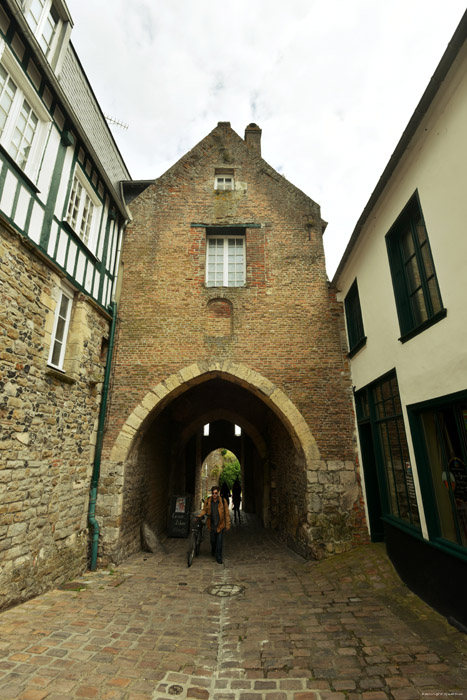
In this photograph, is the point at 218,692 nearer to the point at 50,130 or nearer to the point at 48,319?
the point at 48,319

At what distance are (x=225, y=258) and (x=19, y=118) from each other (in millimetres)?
4659

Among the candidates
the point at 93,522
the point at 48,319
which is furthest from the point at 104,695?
the point at 48,319

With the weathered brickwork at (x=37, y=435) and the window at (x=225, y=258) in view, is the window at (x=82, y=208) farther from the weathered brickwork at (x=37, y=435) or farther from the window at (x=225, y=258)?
the window at (x=225, y=258)

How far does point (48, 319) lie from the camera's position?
5.17m

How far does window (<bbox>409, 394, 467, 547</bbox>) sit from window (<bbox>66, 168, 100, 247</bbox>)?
6.26 metres

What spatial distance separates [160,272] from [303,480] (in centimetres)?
549

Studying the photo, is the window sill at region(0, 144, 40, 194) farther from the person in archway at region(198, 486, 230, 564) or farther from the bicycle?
the bicycle

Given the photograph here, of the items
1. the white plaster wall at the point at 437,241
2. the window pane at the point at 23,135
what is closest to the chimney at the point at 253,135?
the white plaster wall at the point at 437,241

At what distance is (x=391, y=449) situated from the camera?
5.46 m

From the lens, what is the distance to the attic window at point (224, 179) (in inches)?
354

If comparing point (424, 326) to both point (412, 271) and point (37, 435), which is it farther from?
point (37, 435)

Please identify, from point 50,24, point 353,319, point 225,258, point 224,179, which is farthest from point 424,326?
point 50,24

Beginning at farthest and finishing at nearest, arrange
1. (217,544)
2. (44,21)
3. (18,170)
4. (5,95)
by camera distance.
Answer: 1. (217,544)
2. (44,21)
3. (18,170)
4. (5,95)

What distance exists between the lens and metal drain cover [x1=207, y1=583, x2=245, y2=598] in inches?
200
